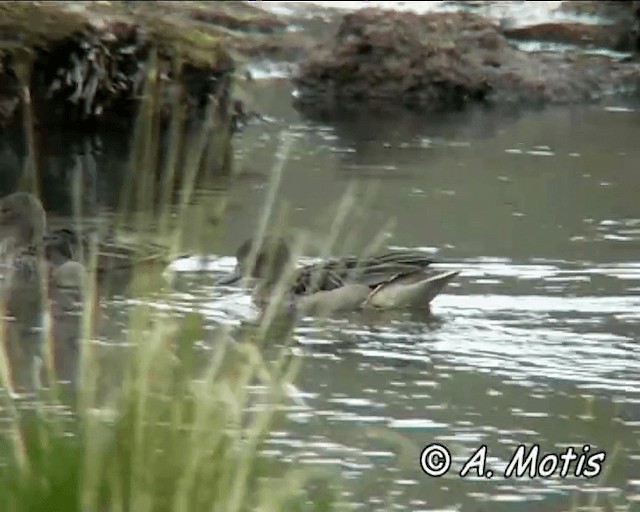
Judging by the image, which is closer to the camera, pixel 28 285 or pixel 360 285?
pixel 360 285

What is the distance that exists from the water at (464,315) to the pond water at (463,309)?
1 centimetres

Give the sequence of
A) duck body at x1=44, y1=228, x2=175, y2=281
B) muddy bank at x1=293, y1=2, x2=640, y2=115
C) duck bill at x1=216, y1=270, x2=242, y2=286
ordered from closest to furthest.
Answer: duck body at x1=44, y1=228, x2=175, y2=281 < duck bill at x1=216, y1=270, x2=242, y2=286 < muddy bank at x1=293, y1=2, x2=640, y2=115

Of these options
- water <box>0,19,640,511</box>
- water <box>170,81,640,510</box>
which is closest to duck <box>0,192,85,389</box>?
water <box>0,19,640,511</box>

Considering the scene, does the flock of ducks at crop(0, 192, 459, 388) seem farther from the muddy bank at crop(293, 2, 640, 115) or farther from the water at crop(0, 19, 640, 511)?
the muddy bank at crop(293, 2, 640, 115)

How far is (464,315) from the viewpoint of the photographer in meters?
9.27

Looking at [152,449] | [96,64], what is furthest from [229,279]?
[96,64]

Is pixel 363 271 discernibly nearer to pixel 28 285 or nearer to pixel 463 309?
pixel 463 309

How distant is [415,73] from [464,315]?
13.2 metres

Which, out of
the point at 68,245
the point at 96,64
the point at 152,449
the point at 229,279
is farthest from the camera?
the point at 96,64

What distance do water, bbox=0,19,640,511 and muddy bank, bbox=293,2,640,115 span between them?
15.8 ft

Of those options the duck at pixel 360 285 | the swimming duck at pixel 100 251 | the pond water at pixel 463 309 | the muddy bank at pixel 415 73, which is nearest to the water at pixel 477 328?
the pond water at pixel 463 309

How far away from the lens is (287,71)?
2444cm

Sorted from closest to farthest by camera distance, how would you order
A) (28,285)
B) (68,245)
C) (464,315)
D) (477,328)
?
1. (477,328)
2. (464,315)
3. (28,285)
4. (68,245)

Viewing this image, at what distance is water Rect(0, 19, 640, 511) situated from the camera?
6691 millimetres
